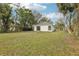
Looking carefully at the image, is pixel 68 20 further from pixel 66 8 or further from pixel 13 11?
pixel 13 11

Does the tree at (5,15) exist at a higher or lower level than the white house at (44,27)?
higher

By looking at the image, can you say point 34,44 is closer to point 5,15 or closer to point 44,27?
point 44,27

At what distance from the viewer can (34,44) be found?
4641 millimetres

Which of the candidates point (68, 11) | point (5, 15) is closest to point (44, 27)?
point (68, 11)

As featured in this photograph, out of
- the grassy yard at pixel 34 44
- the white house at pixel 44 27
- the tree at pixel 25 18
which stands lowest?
the grassy yard at pixel 34 44

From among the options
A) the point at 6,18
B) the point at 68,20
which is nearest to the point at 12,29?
the point at 6,18

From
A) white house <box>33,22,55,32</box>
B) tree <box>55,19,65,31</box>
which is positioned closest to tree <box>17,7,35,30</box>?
white house <box>33,22,55,32</box>

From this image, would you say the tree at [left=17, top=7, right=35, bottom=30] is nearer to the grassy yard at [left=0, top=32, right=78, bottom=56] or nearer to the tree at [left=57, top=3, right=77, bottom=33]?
the grassy yard at [left=0, top=32, right=78, bottom=56]

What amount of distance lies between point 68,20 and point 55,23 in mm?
201

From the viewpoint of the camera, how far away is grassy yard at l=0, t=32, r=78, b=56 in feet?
15.0

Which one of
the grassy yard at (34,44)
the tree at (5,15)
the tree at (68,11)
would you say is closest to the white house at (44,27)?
the grassy yard at (34,44)

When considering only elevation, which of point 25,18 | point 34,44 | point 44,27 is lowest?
point 34,44

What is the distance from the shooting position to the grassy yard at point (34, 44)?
458 cm

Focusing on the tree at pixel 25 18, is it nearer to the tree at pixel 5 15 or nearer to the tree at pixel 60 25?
the tree at pixel 5 15
